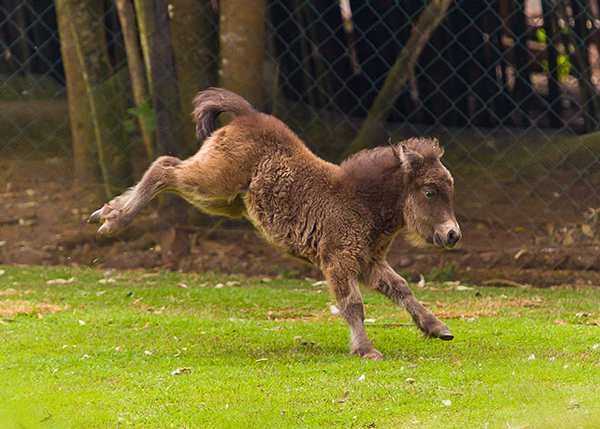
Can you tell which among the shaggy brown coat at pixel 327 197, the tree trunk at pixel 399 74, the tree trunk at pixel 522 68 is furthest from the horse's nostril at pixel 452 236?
the tree trunk at pixel 522 68

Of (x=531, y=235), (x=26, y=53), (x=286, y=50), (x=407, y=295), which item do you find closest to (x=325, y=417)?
(x=407, y=295)

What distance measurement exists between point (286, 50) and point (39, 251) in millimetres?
2775

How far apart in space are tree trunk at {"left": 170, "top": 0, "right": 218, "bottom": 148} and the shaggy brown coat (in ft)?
11.3

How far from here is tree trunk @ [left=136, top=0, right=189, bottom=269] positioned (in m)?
10.9

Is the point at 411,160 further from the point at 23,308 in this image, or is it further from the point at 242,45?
the point at 242,45

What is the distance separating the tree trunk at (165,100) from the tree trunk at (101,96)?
633 mm

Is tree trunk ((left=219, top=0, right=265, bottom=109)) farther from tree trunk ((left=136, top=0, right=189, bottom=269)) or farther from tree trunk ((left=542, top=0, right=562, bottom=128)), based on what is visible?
tree trunk ((left=542, top=0, right=562, bottom=128))

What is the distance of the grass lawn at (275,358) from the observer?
20.1 ft

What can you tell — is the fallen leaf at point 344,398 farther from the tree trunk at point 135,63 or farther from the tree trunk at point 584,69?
the tree trunk at point 584,69

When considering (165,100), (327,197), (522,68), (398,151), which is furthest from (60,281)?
(522,68)

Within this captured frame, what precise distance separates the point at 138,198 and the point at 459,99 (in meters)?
4.83

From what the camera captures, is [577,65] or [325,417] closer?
[325,417]

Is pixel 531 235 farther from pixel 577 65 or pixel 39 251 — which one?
pixel 39 251

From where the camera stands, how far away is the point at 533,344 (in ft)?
25.6
